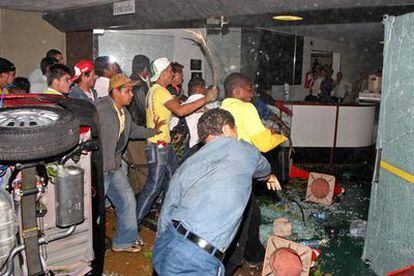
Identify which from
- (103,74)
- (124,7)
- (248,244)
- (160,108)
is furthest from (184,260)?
(124,7)

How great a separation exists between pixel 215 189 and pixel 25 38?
808cm

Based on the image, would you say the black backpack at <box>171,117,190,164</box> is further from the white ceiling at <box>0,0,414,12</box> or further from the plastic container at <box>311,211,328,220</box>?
the plastic container at <box>311,211,328,220</box>

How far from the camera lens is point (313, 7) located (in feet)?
12.4

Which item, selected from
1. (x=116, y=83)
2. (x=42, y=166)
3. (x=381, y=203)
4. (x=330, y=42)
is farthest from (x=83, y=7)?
(x=330, y=42)

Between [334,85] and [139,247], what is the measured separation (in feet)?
38.9

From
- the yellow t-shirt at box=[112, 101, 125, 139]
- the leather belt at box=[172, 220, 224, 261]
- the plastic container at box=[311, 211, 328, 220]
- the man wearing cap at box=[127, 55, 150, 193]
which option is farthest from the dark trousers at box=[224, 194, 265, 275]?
the man wearing cap at box=[127, 55, 150, 193]

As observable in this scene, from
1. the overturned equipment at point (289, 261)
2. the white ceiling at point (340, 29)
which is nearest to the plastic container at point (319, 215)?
the overturned equipment at point (289, 261)

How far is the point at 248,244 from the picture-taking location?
14.6 ft

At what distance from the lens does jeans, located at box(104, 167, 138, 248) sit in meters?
4.37

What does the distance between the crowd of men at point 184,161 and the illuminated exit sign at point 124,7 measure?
30.4 inches

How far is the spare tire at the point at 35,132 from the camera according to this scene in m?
2.69

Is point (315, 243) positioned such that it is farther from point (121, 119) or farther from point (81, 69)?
point (81, 69)

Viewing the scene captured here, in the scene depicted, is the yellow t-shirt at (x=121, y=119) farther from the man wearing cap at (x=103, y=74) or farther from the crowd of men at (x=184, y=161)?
the man wearing cap at (x=103, y=74)

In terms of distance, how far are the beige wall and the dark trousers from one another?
23.2 feet
